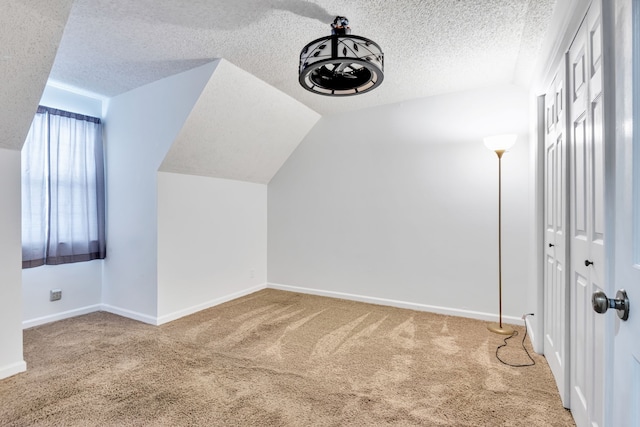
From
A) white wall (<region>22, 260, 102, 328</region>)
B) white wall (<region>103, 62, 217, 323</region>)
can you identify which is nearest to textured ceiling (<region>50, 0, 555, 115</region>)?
white wall (<region>103, 62, 217, 323</region>)

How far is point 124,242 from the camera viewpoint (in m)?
3.41

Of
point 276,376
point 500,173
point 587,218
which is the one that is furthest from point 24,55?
point 500,173

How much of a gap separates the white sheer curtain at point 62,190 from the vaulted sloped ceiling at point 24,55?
1.12m

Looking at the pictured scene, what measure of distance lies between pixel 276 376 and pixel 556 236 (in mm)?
2081

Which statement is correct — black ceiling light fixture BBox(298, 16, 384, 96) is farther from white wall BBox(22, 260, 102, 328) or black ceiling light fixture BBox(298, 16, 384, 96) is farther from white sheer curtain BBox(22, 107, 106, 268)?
white wall BBox(22, 260, 102, 328)

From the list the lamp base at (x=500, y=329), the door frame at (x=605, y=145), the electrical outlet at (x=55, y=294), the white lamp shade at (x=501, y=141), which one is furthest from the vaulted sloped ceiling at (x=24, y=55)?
the lamp base at (x=500, y=329)

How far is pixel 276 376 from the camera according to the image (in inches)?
85.4

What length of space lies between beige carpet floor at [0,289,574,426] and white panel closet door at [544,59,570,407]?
188 mm

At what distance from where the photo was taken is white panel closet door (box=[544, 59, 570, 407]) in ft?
5.91

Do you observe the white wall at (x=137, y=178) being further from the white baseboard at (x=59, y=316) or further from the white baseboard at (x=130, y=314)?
the white baseboard at (x=59, y=316)

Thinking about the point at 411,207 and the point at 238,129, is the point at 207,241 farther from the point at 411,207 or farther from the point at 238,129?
the point at 411,207

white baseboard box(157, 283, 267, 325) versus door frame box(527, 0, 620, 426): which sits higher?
door frame box(527, 0, 620, 426)

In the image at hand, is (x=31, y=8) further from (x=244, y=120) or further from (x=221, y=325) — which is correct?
(x=221, y=325)

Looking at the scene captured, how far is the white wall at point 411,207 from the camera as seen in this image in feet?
10.3
